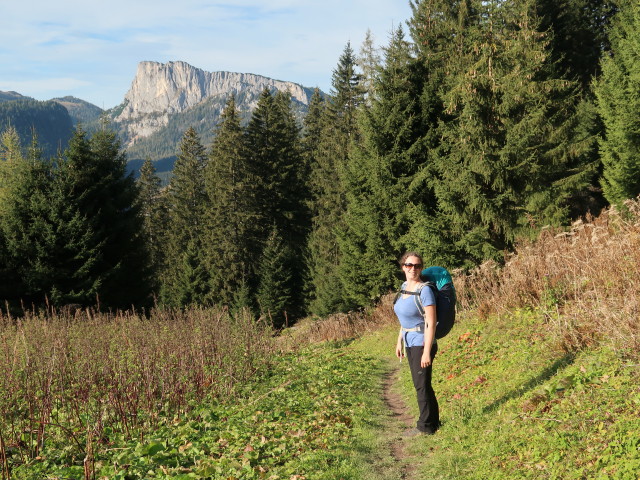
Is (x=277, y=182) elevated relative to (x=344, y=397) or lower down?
elevated

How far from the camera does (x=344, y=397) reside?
7.95 metres

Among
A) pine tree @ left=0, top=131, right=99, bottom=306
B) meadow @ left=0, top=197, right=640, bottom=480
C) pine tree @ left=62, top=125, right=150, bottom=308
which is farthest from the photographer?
pine tree @ left=62, top=125, right=150, bottom=308

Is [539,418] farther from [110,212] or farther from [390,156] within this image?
[110,212]

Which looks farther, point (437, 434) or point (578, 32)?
point (578, 32)

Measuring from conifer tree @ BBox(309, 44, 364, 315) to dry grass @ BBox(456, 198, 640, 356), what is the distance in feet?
57.9

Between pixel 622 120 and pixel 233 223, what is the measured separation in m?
28.0

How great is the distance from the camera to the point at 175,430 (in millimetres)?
6098

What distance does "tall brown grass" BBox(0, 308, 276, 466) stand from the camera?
5.84 m

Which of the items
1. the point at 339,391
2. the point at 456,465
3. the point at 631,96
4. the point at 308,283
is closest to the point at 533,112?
the point at 631,96

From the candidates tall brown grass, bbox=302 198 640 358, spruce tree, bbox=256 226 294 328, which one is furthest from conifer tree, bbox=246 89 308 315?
tall brown grass, bbox=302 198 640 358

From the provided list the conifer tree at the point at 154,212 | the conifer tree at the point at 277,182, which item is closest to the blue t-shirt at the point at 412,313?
the conifer tree at the point at 277,182

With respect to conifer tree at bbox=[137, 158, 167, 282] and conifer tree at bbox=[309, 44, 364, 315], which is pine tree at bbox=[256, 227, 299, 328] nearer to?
conifer tree at bbox=[309, 44, 364, 315]

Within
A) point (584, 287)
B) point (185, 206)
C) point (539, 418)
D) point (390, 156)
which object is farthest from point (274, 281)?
point (539, 418)

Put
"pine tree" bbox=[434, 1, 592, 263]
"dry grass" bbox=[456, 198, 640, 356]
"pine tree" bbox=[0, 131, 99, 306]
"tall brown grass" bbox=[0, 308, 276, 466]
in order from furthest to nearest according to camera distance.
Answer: "pine tree" bbox=[0, 131, 99, 306] < "pine tree" bbox=[434, 1, 592, 263] < "tall brown grass" bbox=[0, 308, 276, 466] < "dry grass" bbox=[456, 198, 640, 356]
